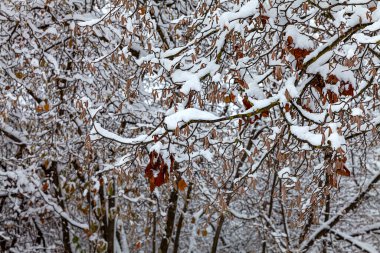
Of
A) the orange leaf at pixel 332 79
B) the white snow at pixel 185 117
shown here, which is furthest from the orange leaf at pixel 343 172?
the white snow at pixel 185 117

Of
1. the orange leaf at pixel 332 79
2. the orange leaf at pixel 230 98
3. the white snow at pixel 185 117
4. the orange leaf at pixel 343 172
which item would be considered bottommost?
the orange leaf at pixel 343 172

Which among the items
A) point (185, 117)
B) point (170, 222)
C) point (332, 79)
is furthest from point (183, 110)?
point (170, 222)

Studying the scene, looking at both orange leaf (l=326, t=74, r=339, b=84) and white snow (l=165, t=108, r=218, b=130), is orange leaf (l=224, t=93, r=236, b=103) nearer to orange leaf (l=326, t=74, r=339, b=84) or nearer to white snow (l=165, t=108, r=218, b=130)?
white snow (l=165, t=108, r=218, b=130)

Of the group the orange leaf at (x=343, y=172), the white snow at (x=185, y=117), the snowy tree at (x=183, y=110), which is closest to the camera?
the orange leaf at (x=343, y=172)

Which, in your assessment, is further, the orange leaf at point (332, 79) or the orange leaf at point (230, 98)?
the orange leaf at point (230, 98)

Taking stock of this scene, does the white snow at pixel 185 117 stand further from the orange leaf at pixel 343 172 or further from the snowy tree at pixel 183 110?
the orange leaf at pixel 343 172

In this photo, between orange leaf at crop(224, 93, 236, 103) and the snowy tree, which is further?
orange leaf at crop(224, 93, 236, 103)

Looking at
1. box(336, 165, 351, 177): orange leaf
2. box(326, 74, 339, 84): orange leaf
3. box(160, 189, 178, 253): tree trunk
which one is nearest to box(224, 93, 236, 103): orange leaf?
box(326, 74, 339, 84): orange leaf

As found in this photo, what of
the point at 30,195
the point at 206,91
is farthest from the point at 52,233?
the point at 206,91

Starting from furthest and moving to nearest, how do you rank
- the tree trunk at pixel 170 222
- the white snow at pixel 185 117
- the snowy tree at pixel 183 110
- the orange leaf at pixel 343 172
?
the tree trunk at pixel 170 222, the snowy tree at pixel 183 110, the white snow at pixel 185 117, the orange leaf at pixel 343 172

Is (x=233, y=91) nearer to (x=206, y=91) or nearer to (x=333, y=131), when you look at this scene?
(x=206, y=91)

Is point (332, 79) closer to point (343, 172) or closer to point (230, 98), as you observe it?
point (343, 172)

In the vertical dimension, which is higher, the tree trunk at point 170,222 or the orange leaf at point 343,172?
the tree trunk at point 170,222

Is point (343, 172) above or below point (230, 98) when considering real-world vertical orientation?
below
